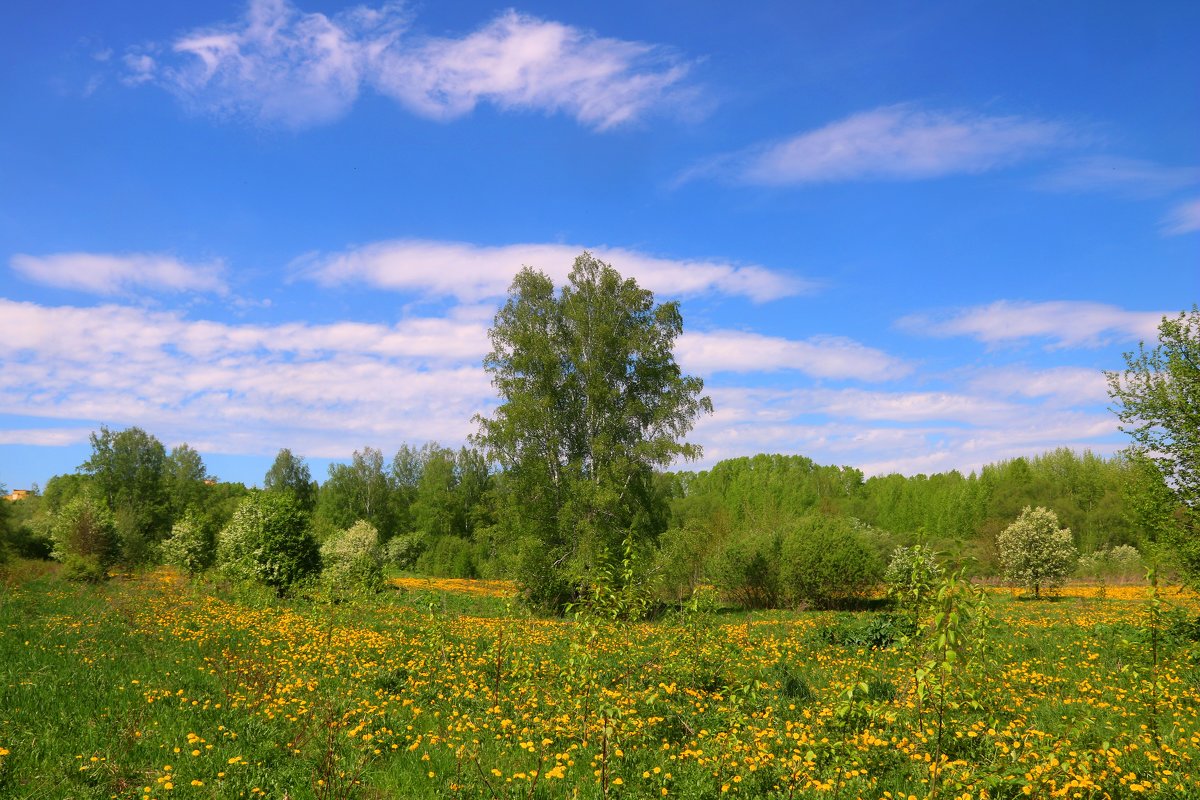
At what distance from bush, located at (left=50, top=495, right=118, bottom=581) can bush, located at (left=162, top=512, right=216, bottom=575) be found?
2320 millimetres

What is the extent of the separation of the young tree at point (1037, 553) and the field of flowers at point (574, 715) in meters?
21.1

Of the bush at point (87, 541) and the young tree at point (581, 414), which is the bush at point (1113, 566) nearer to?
the young tree at point (581, 414)

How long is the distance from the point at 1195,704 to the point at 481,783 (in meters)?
10.4

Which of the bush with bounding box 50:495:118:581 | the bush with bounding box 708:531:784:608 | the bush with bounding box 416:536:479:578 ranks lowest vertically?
the bush with bounding box 416:536:479:578

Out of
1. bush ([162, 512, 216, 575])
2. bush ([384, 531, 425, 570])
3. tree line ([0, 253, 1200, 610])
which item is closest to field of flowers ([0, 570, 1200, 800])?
tree line ([0, 253, 1200, 610])

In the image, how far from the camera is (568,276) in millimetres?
26562

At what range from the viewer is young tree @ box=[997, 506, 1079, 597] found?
3259 centimetres

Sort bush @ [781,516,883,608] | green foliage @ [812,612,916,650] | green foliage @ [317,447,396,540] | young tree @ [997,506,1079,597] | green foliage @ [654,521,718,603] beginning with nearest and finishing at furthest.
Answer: green foliage @ [812,612,916,650], green foliage @ [654,521,718,603], bush @ [781,516,883,608], young tree @ [997,506,1079,597], green foliage @ [317,447,396,540]

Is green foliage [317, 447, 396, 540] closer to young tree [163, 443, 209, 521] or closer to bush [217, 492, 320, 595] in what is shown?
young tree [163, 443, 209, 521]

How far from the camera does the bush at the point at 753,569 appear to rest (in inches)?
1156

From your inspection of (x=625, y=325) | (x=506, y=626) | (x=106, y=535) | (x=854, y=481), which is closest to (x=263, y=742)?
(x=506, y=626)

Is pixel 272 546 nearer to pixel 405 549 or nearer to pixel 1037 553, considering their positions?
pixel 1037 553

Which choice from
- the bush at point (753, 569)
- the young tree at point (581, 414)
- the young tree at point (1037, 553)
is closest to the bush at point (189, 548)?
the young tree at point (581, 414)

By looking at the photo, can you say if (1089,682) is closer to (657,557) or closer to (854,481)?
(657,557)
